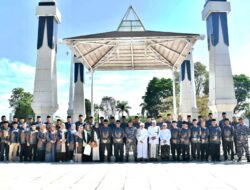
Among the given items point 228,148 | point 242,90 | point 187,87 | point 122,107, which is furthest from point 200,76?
point 228,148

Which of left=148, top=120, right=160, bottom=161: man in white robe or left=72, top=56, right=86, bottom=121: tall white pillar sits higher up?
left=72, top=56, right=86, bottom=121: tall white pillar

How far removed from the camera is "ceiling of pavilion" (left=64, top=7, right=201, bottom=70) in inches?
644

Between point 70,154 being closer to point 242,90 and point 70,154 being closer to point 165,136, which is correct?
point 165,136

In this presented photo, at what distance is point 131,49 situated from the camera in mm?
21578

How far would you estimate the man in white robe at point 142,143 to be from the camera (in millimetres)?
11008

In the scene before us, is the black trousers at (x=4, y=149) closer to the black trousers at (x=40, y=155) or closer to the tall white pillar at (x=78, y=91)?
the black trousers at (x=40, y=155)

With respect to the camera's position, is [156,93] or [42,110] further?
[156,93]

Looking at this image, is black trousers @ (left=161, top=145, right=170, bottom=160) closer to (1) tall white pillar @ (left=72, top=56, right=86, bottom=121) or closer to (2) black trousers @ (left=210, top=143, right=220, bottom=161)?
(2) black trousers @ (left=210, top=143, right=220, bottom=161)

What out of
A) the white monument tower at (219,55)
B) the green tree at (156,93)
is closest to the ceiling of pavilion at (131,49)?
the white monument tower at (219,55)

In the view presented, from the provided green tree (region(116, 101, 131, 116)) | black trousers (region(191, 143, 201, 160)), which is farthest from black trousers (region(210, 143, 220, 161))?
green tree (region(116, 101, 131, 116))

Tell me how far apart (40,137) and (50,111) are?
5.20 m
